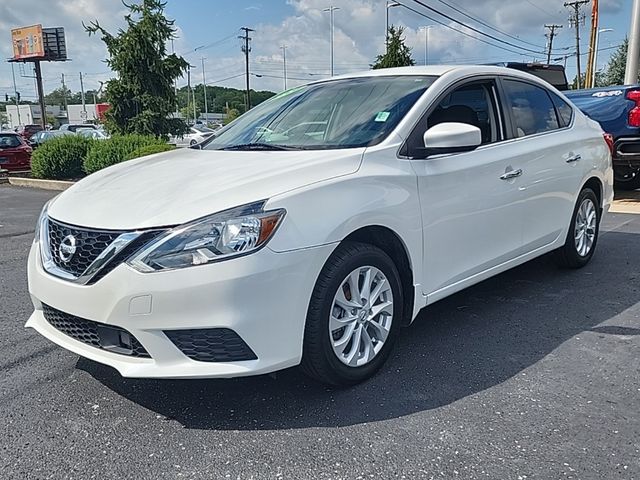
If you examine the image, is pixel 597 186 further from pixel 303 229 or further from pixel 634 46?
pixel 634 46

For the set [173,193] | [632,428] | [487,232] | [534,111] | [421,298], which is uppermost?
[534,111]

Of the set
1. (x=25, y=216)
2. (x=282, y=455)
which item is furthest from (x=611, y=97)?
(x=25, y=216)

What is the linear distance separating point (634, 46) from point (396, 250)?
35.7 ft

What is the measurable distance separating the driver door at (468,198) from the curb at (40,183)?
A: 10.6 meters

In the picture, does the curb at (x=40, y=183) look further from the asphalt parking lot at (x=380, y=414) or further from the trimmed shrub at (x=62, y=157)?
the asphalt parking lot at (x=380, y=414)

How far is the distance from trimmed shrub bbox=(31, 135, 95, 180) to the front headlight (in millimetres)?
11791

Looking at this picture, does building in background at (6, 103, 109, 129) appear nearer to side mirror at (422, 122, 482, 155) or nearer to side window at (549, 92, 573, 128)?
side window at (549, 92, 573, 128)

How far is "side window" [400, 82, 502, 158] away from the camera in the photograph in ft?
11.0

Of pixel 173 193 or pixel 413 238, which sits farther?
pixel 413 238

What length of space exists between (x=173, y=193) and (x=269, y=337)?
83 centimetres

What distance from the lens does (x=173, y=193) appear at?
2.76m

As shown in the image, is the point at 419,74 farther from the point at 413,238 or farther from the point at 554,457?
the point at 554,457

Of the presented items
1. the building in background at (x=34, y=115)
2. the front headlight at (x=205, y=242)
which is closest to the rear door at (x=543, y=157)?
the front headlight at (x=205, y=242)

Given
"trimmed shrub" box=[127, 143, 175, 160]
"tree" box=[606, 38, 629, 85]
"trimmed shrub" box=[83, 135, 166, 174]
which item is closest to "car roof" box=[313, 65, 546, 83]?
"trimmed shrub" box=[127, 143, 175, 160]
